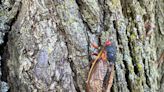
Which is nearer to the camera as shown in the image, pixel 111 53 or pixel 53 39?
pixel 53 39

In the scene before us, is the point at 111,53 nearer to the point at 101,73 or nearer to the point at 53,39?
the point at 101,73

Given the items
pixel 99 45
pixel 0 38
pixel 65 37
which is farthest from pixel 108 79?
pixel 0 38

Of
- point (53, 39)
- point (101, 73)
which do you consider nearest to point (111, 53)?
point (101, 73)

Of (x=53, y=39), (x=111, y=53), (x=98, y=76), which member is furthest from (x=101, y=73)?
(x=53, y=39)

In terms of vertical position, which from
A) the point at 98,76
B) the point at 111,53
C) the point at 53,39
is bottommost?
the point at 98,76

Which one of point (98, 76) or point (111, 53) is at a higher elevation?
point (111, 53)

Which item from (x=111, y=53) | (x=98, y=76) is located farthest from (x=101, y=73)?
(x=111, y=53)

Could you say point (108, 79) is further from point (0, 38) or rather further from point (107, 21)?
point (0, 38)

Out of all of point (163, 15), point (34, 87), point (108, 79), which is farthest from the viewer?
point (163, 15)
